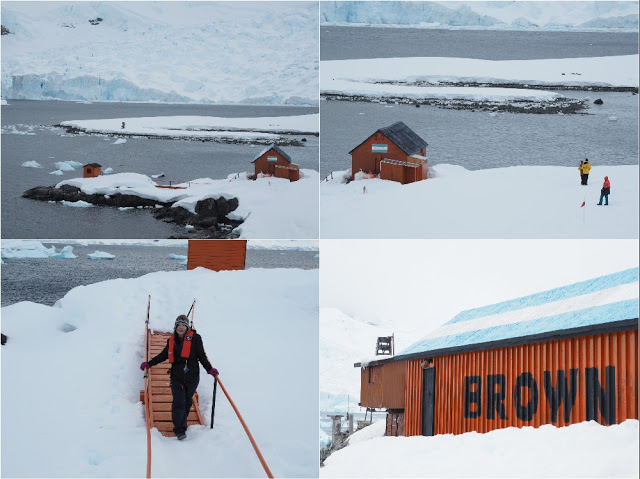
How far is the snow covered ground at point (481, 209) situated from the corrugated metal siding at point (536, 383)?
2.11 m

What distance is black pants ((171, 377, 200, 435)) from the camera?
6.89 metres

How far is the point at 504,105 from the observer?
40.9 feet

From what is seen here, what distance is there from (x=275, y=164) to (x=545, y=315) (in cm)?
465

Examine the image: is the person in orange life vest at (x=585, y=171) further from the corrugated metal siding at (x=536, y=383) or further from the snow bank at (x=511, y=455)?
the snow bank at (x=511, y=455)

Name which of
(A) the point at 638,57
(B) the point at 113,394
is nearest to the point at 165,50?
(B) the point at 113,394

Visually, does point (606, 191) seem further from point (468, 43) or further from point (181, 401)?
point (181, 401)

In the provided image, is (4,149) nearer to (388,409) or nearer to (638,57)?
(388,409)

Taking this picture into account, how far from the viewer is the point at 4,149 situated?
11148 mm

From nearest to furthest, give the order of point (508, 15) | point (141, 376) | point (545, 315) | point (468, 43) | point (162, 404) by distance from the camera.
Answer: point (162, 404) → point (545, 315) → point (141, 376) → point (508, 15) → point (468, 43)

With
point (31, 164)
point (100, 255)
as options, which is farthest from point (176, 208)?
point (31, 164)

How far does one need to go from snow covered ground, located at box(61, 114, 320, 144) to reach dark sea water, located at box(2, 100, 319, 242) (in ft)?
0.32

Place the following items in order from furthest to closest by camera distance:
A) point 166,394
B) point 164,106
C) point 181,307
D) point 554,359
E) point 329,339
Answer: point 329,339, point 164,106, point 181,307, point 166,394, point 554,359

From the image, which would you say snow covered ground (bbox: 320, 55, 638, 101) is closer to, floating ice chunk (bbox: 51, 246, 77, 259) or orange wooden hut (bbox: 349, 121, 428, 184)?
orange wooden hut (bbox: 349, 121, 428, 184)

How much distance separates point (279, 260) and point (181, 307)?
1515mm
